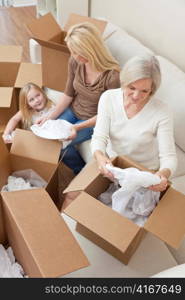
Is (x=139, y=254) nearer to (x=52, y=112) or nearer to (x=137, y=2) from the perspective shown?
(x=52, y=112)

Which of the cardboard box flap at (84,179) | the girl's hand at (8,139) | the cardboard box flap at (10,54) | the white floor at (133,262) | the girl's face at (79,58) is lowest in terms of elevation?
the white floor at (133,262)

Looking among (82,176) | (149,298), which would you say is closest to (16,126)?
(82,176)

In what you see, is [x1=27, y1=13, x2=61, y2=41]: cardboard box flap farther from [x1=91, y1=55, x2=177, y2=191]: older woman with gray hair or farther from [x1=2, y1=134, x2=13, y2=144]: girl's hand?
[x1=91, y1=55, x2=177, y2=191]: older woman with gray hair

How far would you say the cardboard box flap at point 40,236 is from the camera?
1052 millimetres

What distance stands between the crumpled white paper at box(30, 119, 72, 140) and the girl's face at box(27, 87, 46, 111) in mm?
238

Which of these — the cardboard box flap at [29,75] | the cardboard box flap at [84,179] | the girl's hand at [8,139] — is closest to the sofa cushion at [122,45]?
the cardboard box flap at [29,75]

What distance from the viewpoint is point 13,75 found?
247cm

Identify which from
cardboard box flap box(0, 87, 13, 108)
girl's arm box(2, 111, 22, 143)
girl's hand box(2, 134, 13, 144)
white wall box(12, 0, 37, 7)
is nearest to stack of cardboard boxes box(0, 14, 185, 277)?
girl's hand box(2, 134, 13, 144)

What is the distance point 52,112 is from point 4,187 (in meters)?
0.60

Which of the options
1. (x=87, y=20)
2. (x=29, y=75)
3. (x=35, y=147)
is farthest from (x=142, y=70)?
(x=29, y=75)

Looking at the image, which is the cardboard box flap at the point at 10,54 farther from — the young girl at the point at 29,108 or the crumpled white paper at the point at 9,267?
the crumpled white paper at the point at 9,267

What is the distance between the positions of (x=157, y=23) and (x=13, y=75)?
3.61 ft

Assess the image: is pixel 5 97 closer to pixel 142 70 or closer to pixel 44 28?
pixel 44 28

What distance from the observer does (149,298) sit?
939 mm
